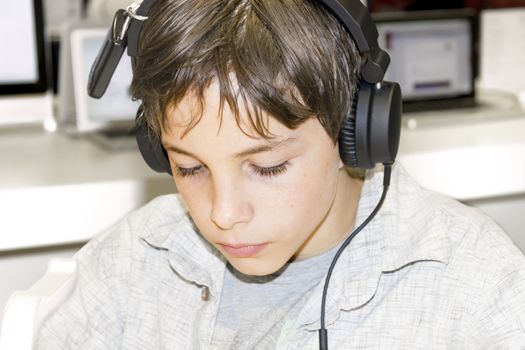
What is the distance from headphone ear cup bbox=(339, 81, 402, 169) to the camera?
841 mm

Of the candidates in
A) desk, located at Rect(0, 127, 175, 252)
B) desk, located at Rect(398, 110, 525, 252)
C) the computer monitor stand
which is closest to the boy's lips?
desk, located at Rect(0, 127, 175, 252)

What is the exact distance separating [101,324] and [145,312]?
0.18 ft

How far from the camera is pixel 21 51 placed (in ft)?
5.64

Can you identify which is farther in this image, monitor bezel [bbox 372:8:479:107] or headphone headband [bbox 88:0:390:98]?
monitor bezel [bbox 372:8:479:107]

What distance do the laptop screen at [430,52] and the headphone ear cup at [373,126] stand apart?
3.21 feet

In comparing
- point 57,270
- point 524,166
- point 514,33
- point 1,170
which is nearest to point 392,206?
point 57,270

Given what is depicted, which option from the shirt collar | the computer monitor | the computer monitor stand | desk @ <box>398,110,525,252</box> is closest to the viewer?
the shirt collar

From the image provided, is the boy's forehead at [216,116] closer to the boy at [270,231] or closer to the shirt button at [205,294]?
the boy at [270,231]

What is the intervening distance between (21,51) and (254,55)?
3.46ft

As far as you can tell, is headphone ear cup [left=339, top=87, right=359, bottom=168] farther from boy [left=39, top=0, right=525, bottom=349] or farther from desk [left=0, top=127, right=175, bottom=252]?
desk [left=0, top=127, right=175, bottom=252]

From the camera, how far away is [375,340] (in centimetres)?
90

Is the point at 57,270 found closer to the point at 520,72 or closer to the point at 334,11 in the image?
the point at 334,11

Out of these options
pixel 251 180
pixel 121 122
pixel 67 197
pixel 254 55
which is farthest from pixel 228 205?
pixel 121 122

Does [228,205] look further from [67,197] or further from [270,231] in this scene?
[67,197]
